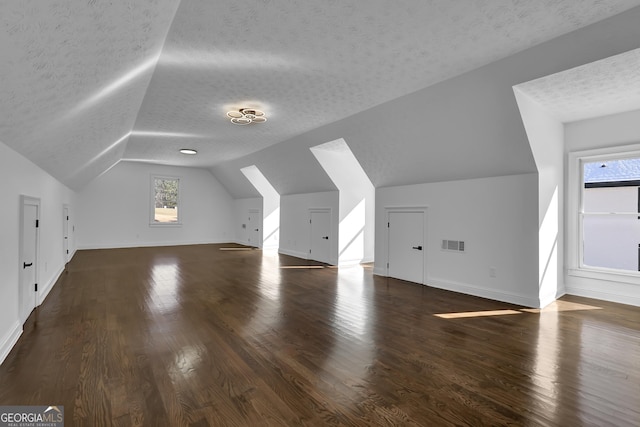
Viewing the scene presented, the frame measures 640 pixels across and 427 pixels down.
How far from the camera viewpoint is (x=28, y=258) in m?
Result: 4.01

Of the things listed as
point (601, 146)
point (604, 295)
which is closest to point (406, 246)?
point (604, 295)

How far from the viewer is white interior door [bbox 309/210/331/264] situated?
8.53 meters

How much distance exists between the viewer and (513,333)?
3.62 m

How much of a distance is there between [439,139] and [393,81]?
4.65 ft

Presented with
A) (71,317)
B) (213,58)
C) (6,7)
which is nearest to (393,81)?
(213,58)

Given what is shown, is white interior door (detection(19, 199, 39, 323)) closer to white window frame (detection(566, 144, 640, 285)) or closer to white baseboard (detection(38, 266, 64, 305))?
white baseboard (detection(38, 266, 64, 305))

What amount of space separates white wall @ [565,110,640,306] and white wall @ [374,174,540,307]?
3.74 feet

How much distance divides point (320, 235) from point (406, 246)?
292 cm

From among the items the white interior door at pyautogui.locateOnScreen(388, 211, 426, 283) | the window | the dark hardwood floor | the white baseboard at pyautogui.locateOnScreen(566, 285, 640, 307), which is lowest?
the dark hardwood floor

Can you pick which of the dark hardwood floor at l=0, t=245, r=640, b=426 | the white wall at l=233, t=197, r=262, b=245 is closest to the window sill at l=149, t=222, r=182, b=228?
the white wall at l=233, t=197, r=262, b=245

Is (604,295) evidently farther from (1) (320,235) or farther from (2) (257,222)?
(2) (257,222)

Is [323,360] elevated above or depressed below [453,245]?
below

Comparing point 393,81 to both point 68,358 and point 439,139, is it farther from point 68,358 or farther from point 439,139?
point 68,358

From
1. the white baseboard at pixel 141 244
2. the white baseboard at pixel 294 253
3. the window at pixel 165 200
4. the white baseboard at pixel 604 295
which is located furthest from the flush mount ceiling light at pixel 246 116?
the white baseboard at pixel 141 244
